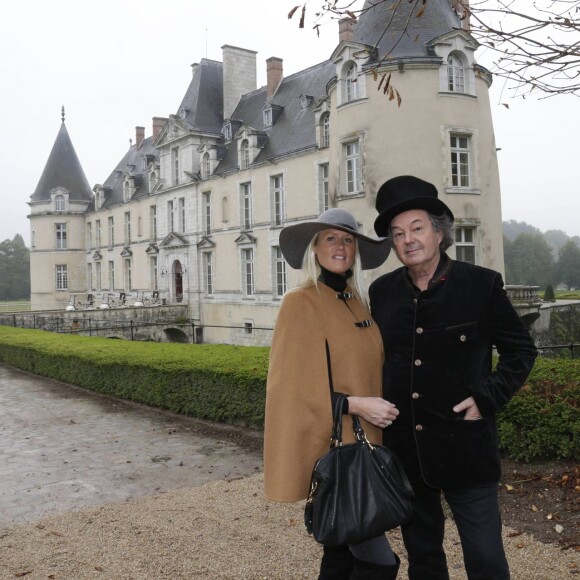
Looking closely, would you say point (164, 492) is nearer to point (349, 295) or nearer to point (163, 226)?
point (349, 295)

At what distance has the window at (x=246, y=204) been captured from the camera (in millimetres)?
26875

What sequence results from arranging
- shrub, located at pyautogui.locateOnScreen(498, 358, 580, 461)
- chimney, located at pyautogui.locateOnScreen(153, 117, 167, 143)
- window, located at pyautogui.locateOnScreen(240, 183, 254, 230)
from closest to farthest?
shrub, located at pyautogui.locateOnScreen(498, 358, 580, 461) < window, located at pyautogui.locateOnScreen(240, 183, 254, 230) < chimney, located at pyautogui.locateOnScreen(153, 117, 167, 143)

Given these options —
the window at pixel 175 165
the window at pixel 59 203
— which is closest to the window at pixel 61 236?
the window at pixel 59 203

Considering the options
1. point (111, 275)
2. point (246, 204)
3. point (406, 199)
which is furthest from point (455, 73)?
point (111, 275)

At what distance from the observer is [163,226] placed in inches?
1310

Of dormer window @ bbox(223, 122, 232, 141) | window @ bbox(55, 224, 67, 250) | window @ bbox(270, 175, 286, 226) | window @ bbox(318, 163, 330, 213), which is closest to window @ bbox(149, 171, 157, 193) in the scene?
dormer window @ bbox(223, 122, 232, 141)

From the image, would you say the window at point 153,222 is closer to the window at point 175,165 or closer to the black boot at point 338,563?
the window at point 175,165

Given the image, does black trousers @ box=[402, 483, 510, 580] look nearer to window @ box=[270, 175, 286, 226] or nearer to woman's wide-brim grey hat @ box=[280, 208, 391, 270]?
woman's wide-brim grey hat @ box=[280, 208, 391, 270]

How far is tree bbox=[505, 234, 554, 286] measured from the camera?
71938mm

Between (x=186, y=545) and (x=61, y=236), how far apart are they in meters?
41.9

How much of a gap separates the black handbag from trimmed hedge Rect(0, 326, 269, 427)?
5113mm

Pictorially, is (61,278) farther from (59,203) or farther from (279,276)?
(279,276)

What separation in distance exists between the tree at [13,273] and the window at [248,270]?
65759mm

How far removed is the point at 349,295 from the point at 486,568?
1.29 meters
